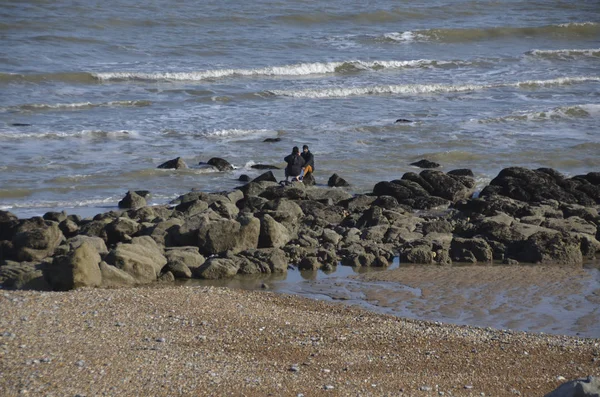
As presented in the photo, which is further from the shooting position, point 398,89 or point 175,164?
point 398,89

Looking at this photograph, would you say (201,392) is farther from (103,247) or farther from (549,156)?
(549,156)

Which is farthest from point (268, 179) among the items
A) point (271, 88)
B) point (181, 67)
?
point (181, 67)

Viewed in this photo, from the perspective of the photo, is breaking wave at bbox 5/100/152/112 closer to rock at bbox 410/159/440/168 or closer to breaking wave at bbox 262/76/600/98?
breaking wave at bbox 262/76/600/98

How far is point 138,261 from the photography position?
14.6m

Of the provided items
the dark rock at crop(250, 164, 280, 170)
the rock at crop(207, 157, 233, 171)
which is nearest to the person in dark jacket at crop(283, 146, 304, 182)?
the dark rock at crop(250, 164, 280, 170)

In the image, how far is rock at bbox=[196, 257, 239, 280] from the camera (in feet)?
49.3

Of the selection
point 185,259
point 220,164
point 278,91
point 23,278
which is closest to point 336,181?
point 220,164

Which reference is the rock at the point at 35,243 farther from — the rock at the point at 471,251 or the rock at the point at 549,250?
the rock at the point at 549,250

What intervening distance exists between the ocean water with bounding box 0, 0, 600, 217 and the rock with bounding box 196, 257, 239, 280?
5724 millimetres

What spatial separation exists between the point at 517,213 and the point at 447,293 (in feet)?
16.6

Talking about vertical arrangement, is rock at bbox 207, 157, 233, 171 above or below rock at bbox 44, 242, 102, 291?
below

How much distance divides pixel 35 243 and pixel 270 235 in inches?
Answer: 159

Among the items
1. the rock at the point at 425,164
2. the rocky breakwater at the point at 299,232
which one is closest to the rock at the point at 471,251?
the rocky breakwater at the point at 299,232

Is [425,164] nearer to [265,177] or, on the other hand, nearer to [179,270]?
[265,177]
